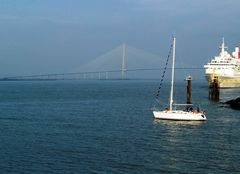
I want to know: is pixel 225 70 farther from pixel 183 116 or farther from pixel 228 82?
pixel 183 116

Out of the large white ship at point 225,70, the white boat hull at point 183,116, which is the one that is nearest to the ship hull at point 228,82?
the large white ship at point 225,70

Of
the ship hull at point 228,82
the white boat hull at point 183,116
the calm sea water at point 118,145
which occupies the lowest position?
the calm sea water at point 118,145

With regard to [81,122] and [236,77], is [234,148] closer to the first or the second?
[81,122]

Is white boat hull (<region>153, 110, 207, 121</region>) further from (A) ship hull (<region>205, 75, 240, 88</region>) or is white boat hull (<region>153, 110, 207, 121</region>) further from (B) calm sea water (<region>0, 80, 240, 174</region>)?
(A) ship hull (<region>205, 75, 240, 88</region>)

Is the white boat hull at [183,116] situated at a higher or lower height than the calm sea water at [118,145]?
higher

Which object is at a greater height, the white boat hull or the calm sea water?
the white boat hull

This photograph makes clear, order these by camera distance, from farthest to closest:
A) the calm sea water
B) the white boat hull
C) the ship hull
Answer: the ship hull → the white boat hull → the calm sea water

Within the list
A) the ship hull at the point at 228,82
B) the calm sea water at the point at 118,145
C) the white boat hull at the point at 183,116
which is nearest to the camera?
the calm sea water at the point at 118,145

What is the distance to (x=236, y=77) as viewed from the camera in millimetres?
98000

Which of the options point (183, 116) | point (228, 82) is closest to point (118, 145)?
point (183, 116)

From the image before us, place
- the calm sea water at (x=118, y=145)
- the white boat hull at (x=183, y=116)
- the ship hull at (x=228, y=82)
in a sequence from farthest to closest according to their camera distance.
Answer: the ship hull at (x=228, y=82) < the white boat hull at (x=183, y=116) < the calm sea water at (x=118, y=145)

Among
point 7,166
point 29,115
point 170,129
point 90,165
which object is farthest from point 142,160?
point 29,115

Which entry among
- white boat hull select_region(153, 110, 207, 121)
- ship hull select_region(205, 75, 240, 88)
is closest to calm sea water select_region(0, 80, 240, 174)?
white boat hull select_region(153, 110, 207, 121)

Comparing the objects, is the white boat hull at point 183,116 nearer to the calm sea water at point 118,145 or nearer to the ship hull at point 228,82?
the calm sea water at point 118,145
